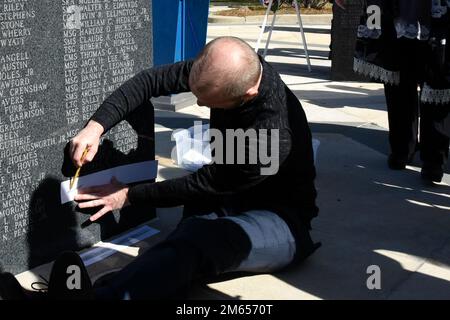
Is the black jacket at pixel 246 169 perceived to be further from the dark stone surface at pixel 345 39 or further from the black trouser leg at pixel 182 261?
the dark stone surface at pixel 345 39

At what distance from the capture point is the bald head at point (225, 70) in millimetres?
2994

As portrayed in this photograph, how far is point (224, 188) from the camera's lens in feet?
10.9

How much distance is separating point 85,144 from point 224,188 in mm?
653

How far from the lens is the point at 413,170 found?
533 cm

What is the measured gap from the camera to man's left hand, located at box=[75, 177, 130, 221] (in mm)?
3492

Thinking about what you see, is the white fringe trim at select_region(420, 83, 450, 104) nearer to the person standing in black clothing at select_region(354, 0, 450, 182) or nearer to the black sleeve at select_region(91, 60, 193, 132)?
the person standing in black clothing at select_region(354, 0, 450, 182)

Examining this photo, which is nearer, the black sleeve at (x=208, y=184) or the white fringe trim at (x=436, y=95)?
the black sleeve at (x=208, y=184)

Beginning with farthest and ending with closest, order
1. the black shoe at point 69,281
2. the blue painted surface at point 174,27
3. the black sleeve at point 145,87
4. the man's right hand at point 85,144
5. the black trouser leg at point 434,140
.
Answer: the blue painted surface at point 174,27 → the black trouser leg at point 434,140 → the black sleeve at point 145,87 → the man's right hand at point 85,144 → the black shoe at point 69,281

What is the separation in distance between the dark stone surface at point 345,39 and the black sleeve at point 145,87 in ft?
19.1

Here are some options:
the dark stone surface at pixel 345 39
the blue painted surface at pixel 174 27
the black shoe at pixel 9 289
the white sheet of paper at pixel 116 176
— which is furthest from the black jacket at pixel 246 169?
the dark stone surface at pixel 345 39

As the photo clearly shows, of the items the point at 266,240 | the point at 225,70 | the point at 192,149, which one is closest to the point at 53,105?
the point at 225,70

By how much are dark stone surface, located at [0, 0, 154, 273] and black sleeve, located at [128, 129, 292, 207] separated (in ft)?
1.62

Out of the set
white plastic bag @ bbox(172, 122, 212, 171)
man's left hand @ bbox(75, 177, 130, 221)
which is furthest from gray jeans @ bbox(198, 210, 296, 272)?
white plastic bag @ bbox(172, 122, 212, 171)

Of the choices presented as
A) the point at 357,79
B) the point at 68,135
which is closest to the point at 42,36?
the point at 68,135
